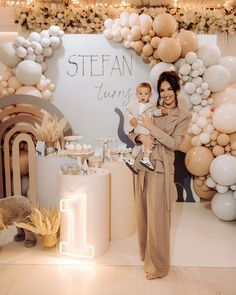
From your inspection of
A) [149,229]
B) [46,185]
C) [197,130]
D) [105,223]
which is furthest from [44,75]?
[149,229]

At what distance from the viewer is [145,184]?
2475 mm

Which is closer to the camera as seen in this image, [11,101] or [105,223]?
[105,223]

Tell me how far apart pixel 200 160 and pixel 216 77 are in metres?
0.91

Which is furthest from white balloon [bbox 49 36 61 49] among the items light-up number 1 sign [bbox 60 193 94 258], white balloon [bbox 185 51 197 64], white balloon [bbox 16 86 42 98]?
light-up number 1 sign [bbox 60 193 94 258]

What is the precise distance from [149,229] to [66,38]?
8.90ft

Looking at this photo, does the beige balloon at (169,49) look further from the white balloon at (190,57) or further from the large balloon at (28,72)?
the large balloon at (28,72)

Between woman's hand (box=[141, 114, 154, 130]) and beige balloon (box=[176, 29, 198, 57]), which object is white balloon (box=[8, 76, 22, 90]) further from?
woman's hand (box=[141, 114, 154, 130])

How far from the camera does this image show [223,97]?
3.97 meters

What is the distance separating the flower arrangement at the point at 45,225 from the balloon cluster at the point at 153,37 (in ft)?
6.78

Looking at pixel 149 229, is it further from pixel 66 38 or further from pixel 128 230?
pixel 66 38

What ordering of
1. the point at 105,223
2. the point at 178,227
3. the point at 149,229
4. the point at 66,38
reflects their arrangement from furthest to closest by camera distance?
the point at 66,38 < the point at 178,227 < the point at 105,223 < the point at 149,229

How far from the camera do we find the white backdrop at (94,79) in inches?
167

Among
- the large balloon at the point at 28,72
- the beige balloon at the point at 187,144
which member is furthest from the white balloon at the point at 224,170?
the large balloon at the point at 28,72

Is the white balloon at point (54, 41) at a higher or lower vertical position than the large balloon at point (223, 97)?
higher
